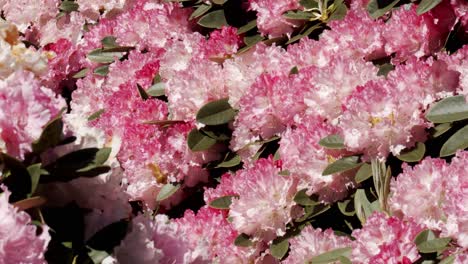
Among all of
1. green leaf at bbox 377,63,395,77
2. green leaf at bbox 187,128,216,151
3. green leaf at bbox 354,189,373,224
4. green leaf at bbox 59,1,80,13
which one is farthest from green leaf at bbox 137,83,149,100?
green leaf at bbox 59,1,80,13

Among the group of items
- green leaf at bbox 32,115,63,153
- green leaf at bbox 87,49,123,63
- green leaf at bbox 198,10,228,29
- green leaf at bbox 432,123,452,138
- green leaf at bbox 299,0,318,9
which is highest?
green leaf at bbox 32,115,63,153

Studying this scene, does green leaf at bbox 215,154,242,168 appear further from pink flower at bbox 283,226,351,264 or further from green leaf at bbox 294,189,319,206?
pink flower at bbox 283,226,351,264

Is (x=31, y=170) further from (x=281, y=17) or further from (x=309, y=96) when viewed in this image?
(x=281, y=17)

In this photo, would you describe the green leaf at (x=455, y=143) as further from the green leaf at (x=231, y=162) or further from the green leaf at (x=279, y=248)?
the green leaf at (x=231, y=162)

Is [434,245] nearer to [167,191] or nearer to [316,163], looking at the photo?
[316,163]

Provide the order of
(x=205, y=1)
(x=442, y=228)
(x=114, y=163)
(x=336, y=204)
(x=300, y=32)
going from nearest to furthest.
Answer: (x=114, y=163)
(x=442, y=228)
(x=336, y=204)
(x=300, y=32)
(x=205, y=1)

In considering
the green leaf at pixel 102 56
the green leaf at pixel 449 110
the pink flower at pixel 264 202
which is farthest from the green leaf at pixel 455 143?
the green leaf at pixel 102 56

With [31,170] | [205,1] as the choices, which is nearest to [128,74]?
[205,1]
